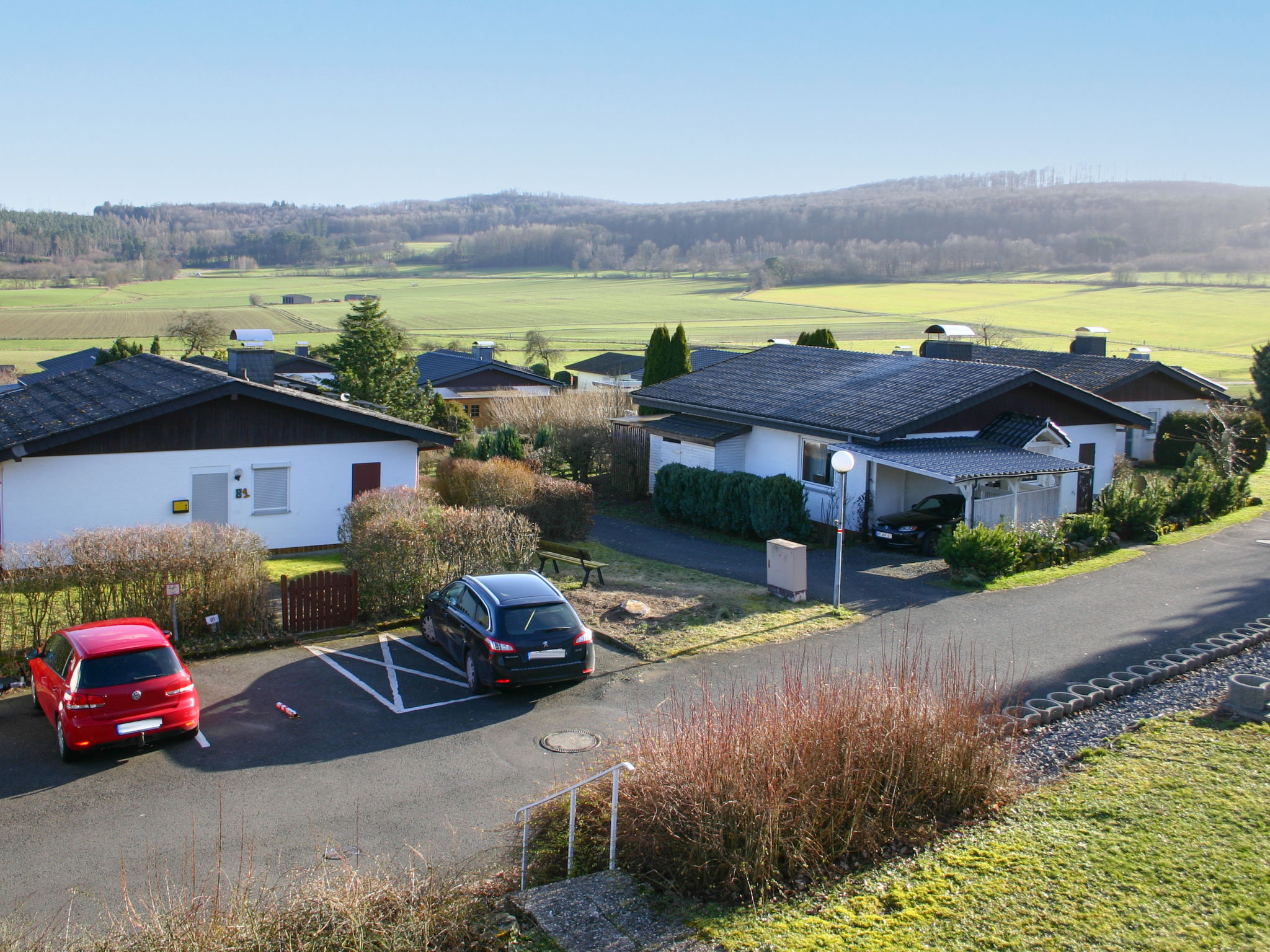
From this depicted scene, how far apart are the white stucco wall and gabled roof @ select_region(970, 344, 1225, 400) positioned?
2039 cm

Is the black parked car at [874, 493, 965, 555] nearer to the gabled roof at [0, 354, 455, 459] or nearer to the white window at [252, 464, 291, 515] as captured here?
the gabled roof at [0, 354, 455, 459]

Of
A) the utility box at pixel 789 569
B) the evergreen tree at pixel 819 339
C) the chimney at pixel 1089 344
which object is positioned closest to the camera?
the utility box at pixel 789 569

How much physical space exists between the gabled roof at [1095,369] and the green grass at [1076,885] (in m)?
25.5

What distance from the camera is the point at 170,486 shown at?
2072 cm

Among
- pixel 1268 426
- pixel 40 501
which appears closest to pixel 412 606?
pixel 40 501

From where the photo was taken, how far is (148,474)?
2052cm

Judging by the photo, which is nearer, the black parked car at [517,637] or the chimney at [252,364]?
the black parked car at [517,637]

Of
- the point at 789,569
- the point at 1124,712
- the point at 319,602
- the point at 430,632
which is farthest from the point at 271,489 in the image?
the point at 1124,712

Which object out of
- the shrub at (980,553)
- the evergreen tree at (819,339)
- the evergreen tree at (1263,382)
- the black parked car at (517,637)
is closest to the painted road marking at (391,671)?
the black parked car at (517,637)

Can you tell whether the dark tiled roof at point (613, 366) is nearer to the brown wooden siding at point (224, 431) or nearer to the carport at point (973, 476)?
the carport at point (973, 476)

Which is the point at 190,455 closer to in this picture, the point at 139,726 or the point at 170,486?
the point at 170,486

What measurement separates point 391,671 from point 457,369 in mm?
36518

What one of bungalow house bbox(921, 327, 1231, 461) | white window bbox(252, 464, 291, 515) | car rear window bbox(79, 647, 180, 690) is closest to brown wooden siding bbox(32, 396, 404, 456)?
white window bbox(252, 464, 291, 515)

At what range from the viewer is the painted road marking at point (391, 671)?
12922 mm
